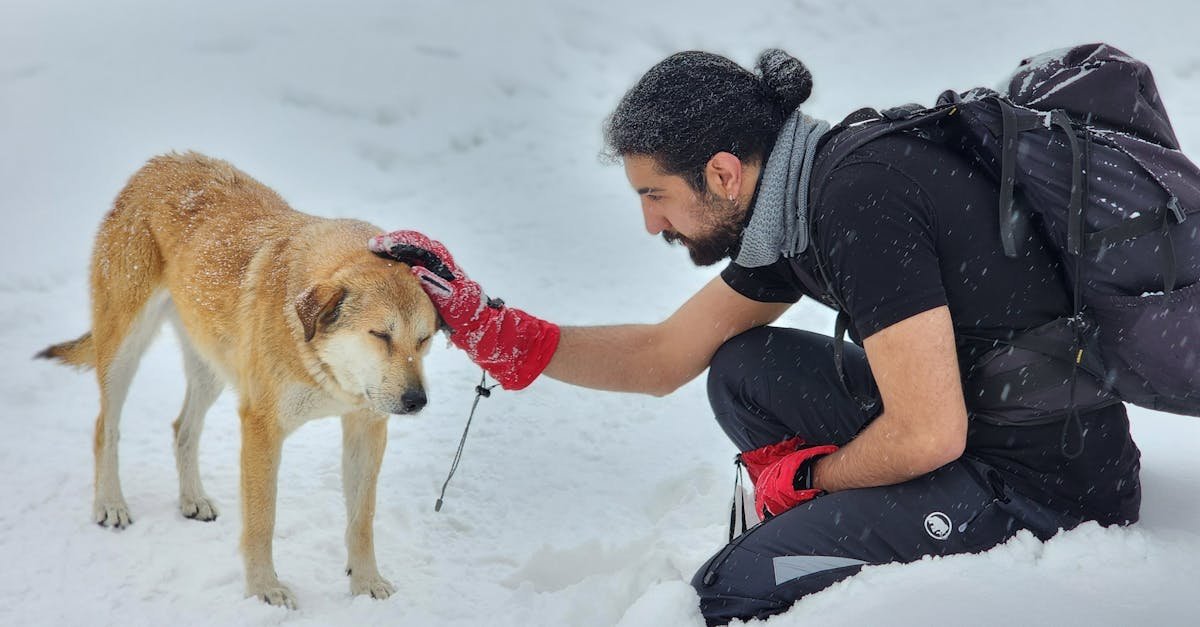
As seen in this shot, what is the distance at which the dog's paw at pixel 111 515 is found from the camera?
3.50m

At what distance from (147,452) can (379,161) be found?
3.56 m

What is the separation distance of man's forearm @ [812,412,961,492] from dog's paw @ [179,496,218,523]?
7.82ft

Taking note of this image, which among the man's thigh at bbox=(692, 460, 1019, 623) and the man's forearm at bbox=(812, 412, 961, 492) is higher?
the man's forearm at bbox=(812, 412, 961, 492)

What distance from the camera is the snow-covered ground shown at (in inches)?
116

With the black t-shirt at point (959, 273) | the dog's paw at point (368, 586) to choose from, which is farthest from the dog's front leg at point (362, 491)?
the black t-shirt at point (959, 273)

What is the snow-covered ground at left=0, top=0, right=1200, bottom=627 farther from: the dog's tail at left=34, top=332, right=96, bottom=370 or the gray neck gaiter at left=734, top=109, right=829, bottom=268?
the gray neck gaiter at left=734, top=109, right=829, bottom=268

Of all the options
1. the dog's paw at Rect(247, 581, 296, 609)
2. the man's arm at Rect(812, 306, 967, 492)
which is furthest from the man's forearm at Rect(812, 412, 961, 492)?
the dog's paw at Rect(247, 581, 296, 609)

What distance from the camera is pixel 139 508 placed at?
367 cm

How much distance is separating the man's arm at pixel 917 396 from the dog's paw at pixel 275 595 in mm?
1961

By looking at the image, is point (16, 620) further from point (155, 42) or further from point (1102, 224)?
point (155, 42)

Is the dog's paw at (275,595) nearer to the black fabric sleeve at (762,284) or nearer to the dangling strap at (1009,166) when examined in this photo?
the black fabric sleeve at (762,284)

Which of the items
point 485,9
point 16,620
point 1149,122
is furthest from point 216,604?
point 485,9

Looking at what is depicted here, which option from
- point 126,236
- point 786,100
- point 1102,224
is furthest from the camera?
point 126,236

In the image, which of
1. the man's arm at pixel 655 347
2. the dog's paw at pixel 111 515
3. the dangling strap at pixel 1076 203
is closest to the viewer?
the dangling strap at pixel 1076 203
